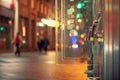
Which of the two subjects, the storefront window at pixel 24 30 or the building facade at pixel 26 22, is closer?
the building facade at pixel 26 22

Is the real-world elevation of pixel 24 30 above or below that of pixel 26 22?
below

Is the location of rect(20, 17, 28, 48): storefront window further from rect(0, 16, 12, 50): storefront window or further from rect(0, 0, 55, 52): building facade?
rect(0, 16, 12, 50): storefront window

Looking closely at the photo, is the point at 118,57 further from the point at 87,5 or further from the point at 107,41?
Answer: the point at 87,5

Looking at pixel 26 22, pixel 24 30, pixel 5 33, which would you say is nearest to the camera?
pixel 5 33

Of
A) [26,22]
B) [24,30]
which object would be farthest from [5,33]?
[26,22]

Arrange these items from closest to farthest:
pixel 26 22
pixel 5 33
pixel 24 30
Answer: pixel 5 33, pixel 24 30, pixel 26 22

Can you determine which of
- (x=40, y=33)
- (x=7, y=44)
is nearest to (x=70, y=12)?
(x=7, y=44)

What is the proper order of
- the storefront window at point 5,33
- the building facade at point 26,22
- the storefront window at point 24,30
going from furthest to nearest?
the storefront window at point 24,30, the building facade at point 26,22, the storefront window at point 5,33

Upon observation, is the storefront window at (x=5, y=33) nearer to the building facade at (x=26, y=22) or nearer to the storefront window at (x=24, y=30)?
the building facade at (x=26, y=22)

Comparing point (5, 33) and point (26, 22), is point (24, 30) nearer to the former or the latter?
point (26, 22)

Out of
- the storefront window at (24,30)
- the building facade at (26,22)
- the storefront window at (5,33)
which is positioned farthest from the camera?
the storefront window at (24,30)

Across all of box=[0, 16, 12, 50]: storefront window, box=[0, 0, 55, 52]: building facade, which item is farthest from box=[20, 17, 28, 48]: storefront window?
box=[0, 16, 12, 50]: storefront window

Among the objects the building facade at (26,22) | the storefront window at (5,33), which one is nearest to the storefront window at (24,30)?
the building facade at (26,22)

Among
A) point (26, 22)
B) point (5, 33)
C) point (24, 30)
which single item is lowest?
point (5, 33)
